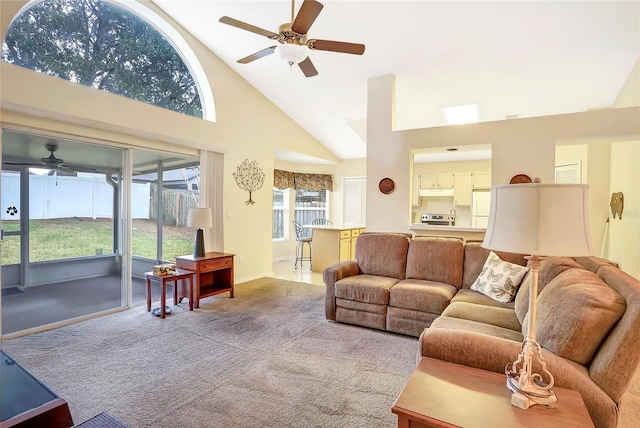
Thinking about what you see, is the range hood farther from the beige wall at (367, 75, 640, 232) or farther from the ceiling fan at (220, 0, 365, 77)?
the ceiling fan at (220, 0, 365, 77)

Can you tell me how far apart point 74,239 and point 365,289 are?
10.7ft

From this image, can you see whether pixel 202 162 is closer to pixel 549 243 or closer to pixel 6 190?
pixel 6 190

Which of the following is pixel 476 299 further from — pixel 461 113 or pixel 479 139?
pixel 461 113

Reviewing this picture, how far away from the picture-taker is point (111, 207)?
3863mm

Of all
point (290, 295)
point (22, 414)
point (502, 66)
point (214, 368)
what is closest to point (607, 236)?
point (502, 66)

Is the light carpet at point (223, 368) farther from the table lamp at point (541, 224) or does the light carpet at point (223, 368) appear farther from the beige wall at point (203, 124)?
the beige wall at point (203, 124)

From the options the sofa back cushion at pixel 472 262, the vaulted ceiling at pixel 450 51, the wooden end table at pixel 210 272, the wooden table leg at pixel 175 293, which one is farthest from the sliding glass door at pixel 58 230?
the sofa back cushion at pixel 472 262

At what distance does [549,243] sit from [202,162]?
4.47 metres

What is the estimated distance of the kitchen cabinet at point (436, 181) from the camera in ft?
24.7

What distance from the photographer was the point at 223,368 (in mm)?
2545

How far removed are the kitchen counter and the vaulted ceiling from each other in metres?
2.04

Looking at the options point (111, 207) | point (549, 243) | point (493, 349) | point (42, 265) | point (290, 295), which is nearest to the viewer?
point (549, 243)

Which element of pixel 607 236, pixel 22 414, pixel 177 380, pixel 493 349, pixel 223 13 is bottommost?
pixel 177 380

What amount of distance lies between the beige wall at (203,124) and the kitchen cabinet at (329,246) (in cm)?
101
